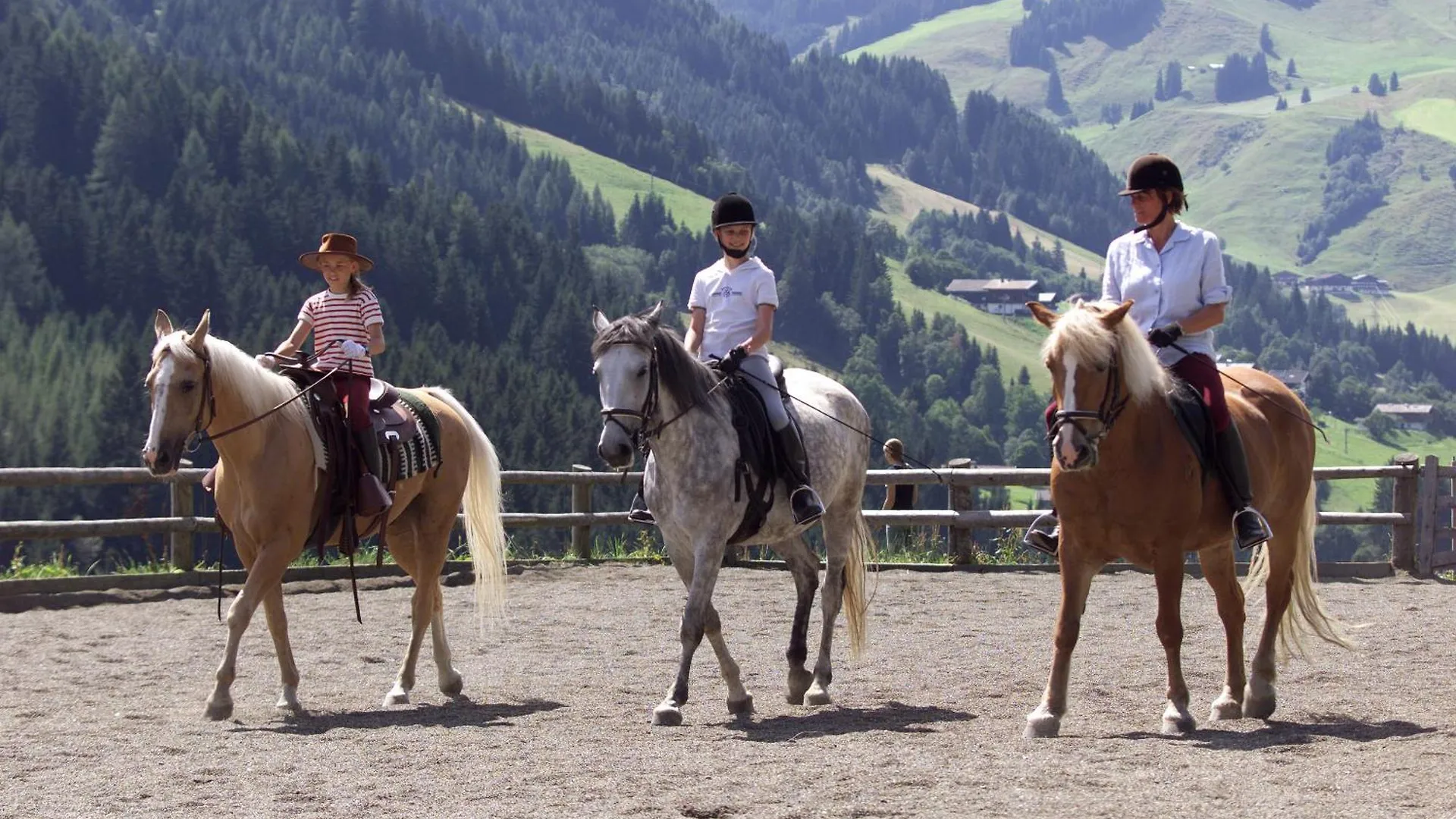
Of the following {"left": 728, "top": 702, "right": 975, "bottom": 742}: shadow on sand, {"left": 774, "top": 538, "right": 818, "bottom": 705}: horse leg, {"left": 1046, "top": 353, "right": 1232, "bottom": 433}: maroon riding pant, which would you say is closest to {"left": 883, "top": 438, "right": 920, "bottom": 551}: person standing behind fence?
{"left": 774, "top": 538, "right": 818, "bottom": 705}: horse leg

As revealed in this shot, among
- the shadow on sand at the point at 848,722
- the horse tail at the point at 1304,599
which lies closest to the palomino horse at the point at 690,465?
the shadow on sand at the point at 848,722

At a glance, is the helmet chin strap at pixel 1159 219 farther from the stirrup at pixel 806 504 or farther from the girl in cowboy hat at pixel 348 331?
the girl in cowboy hat at pixel 348 331

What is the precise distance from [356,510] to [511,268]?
123m

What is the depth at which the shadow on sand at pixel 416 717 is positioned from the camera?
31.7 ft

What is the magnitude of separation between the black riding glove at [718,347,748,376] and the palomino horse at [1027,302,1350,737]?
6.20 ft

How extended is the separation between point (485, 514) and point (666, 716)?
3.47 m

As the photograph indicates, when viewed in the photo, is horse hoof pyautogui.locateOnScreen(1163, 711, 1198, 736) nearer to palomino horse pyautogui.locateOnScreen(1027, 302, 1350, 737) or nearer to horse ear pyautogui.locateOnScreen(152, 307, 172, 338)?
palomino horse pyautogui.locateOnScreen(1027, 302, 1350, 737)

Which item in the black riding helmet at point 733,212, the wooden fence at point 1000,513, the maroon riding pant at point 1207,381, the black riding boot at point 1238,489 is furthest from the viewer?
the wooden fence at point 1000,513

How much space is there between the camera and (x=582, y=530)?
20.6 metres

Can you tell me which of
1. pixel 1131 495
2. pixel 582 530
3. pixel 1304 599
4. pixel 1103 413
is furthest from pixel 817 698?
pixel 582 530

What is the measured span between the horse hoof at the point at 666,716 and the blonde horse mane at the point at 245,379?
9.43 feet

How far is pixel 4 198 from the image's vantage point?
119 meters

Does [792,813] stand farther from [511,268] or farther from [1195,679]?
[511,268]

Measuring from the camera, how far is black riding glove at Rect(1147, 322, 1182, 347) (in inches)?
355
